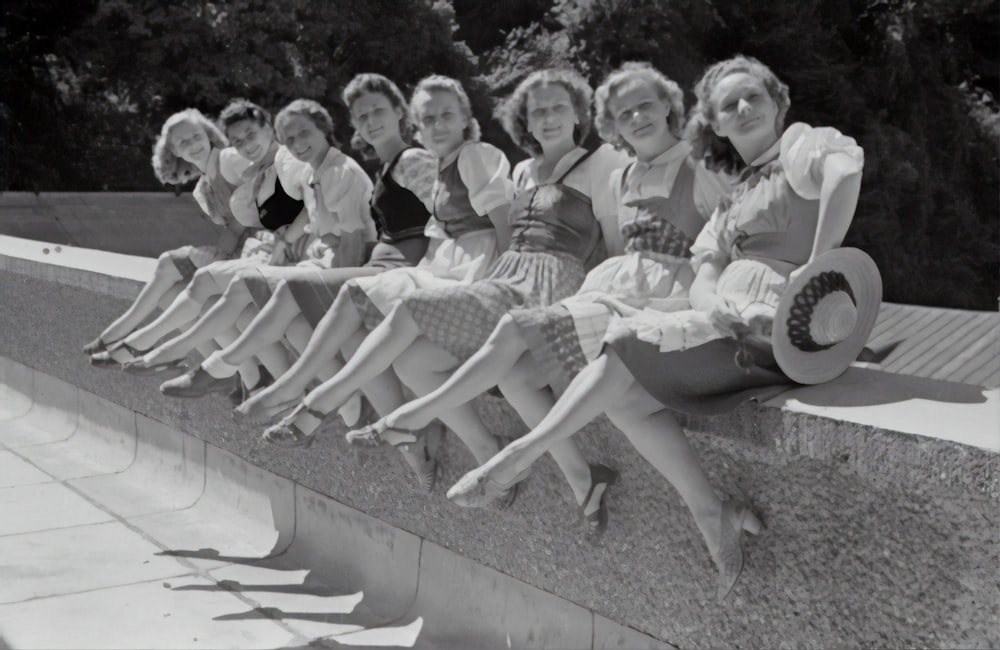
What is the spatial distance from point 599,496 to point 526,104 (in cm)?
134

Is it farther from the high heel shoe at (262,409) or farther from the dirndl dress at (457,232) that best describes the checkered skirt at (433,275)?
the high heel shoe at (262,409)

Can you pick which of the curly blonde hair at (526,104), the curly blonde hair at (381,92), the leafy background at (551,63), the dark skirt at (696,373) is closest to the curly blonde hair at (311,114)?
the curly blonde hair at (381,92)

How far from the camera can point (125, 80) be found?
20891 millimetres

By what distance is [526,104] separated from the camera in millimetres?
3957

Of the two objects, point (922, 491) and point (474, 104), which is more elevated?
point (474, 104)

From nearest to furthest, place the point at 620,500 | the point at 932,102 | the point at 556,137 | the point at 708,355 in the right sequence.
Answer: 1. the point at 708,355
2. the point at 620,500
3. the point at 556,137
4. the point at 932,102

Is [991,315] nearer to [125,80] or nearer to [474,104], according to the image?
[474,104]

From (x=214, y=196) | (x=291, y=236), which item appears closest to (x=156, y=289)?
(x=214, y=196)

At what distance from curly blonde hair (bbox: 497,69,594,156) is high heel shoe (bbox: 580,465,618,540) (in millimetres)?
1130

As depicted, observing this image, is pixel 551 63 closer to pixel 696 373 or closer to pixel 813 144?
pixel 813 144

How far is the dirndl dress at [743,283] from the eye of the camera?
2904 millimetres

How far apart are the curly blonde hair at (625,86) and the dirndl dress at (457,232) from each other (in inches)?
19.2

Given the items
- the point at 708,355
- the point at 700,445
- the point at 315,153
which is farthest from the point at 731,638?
the point at 315,153

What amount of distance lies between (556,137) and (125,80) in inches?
731
